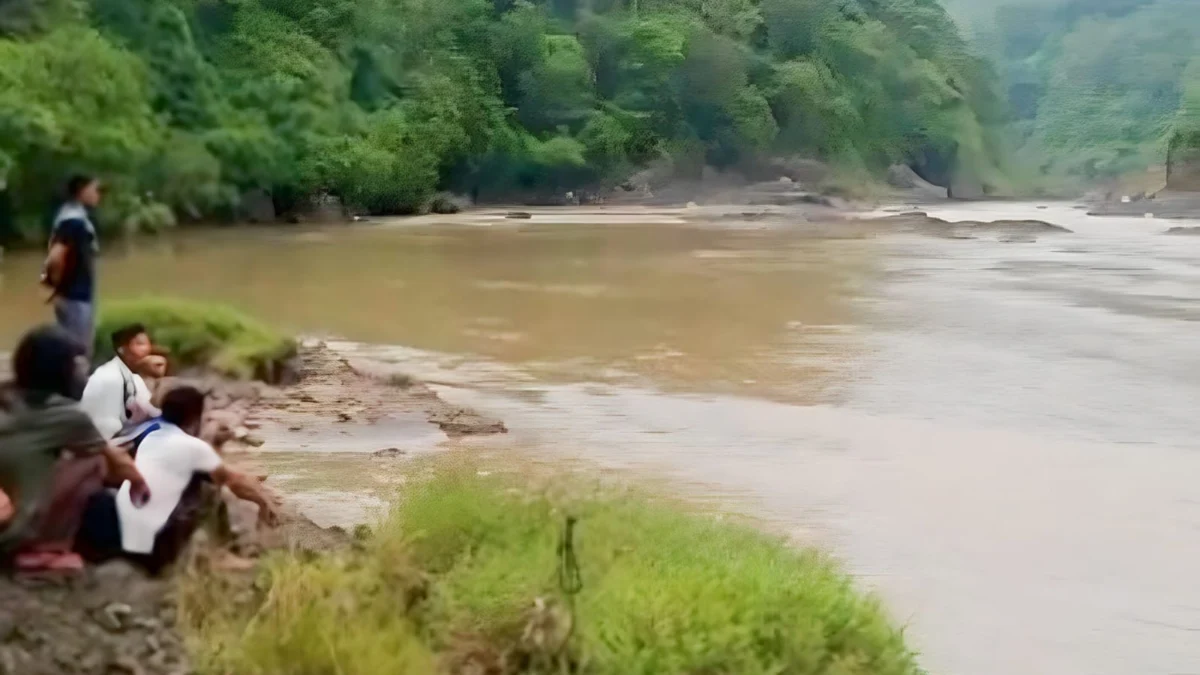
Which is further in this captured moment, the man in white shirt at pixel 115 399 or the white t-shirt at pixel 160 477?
the man in white shirt at pixel 115 399

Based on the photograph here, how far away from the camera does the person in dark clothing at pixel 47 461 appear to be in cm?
484

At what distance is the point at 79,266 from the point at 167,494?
3.44m

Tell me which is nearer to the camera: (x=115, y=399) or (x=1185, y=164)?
(x=115, y=399)

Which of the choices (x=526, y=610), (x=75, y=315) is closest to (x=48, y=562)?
(x=526, y=610)

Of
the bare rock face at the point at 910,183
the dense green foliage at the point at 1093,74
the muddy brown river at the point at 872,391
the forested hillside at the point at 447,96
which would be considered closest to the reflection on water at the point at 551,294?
the muddy brown river at the point at 872,391

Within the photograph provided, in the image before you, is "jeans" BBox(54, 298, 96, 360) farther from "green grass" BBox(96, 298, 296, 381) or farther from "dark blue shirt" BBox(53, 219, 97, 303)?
"green grass" BBox(96, 298, 296, 381)

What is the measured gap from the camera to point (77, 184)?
26.0 ft

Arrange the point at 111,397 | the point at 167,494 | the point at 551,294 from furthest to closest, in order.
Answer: the point at 551,294
the point at 111,397
the point at 167,494

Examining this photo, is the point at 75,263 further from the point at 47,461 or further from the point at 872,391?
the point at 872,391

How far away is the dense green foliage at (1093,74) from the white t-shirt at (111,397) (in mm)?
79378

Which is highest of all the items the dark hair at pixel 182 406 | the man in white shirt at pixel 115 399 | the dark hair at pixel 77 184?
the dark hair at pixel 77 184

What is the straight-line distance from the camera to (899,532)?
862cm

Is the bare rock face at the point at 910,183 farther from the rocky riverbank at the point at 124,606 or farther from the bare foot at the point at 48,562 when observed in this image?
the bare foot at the point at 48,562

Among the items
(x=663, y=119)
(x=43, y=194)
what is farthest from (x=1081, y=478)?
(x=663, y=119)
